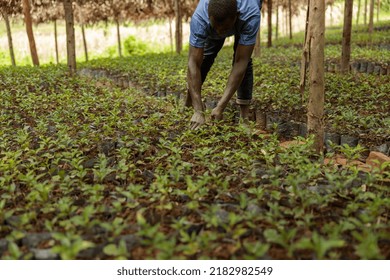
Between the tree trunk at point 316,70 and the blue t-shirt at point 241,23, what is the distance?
1.68ft

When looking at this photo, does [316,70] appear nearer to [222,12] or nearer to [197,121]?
[222,12]

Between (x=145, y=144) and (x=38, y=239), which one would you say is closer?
(x=38, y=239)

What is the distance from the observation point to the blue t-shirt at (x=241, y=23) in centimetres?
374

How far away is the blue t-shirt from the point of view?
3.74 meters

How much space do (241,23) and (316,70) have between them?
0.83 m

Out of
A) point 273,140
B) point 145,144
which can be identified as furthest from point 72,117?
point 273,140

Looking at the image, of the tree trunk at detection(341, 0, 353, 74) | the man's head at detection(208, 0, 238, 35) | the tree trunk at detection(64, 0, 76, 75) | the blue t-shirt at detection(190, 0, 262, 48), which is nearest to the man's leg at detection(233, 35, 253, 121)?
the blue t-shirt at detection(190, 0, 262, 48)

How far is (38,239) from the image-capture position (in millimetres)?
2104

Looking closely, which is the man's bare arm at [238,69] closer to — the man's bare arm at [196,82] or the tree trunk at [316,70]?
the man's bare arm at [196,82]

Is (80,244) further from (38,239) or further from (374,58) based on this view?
(374,58)

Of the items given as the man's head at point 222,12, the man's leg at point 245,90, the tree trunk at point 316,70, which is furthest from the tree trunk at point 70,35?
the tree trunk at point 316,70

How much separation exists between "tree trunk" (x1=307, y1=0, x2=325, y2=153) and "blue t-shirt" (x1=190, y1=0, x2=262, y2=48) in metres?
0.51
